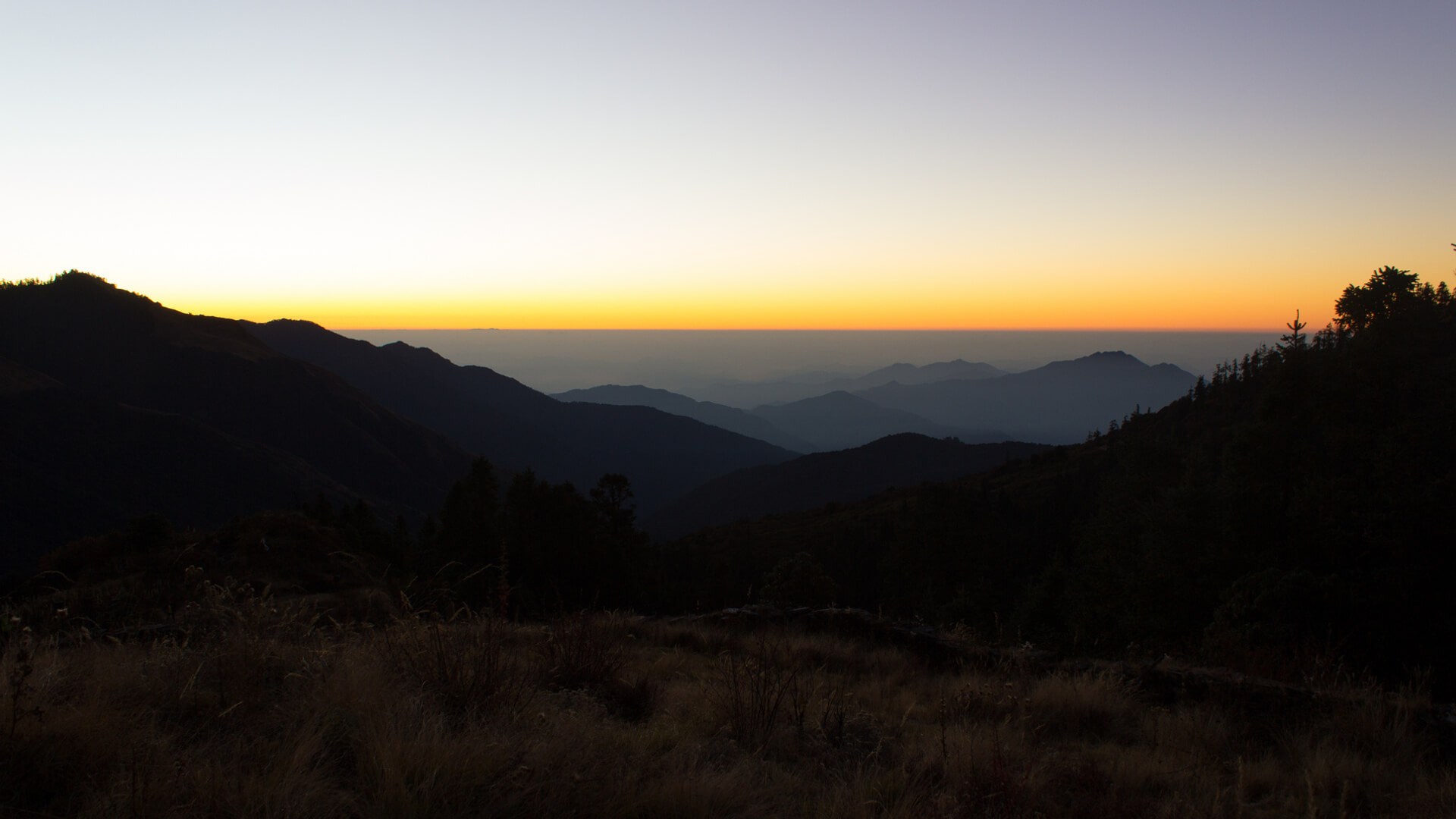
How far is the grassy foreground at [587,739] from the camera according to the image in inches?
→ 98.3

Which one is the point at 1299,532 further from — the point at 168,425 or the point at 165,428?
the point at 168,425

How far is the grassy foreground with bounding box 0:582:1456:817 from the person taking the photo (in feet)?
8.20

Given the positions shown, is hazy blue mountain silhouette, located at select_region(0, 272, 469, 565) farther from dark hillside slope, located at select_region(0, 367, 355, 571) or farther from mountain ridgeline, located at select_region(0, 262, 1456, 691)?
mountain ridgeline, located at select_region(0, 262, 1456, 691)

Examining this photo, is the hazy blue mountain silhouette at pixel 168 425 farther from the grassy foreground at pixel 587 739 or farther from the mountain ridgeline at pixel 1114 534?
the grassy foreground at pixel 587 739

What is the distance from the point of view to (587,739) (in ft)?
10.3

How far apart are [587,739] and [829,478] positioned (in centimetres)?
15069

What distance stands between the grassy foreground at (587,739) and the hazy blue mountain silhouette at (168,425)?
103 meters

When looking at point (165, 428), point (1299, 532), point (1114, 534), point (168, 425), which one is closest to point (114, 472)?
point (165, 428)

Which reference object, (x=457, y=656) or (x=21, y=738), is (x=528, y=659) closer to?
(x=457, y=656)

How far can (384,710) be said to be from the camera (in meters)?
3.09

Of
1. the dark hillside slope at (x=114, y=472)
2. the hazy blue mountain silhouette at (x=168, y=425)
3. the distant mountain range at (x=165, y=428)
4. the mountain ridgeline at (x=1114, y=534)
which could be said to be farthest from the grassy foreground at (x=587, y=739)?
the hazy blue mountain silhouette at (x=168, y=425)

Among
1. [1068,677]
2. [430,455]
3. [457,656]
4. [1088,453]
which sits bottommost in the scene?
[430,455]

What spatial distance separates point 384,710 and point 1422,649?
17247 millimetres

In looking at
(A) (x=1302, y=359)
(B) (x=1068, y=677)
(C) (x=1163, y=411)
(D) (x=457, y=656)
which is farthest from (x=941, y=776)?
(C) (x=1163, y=411)
